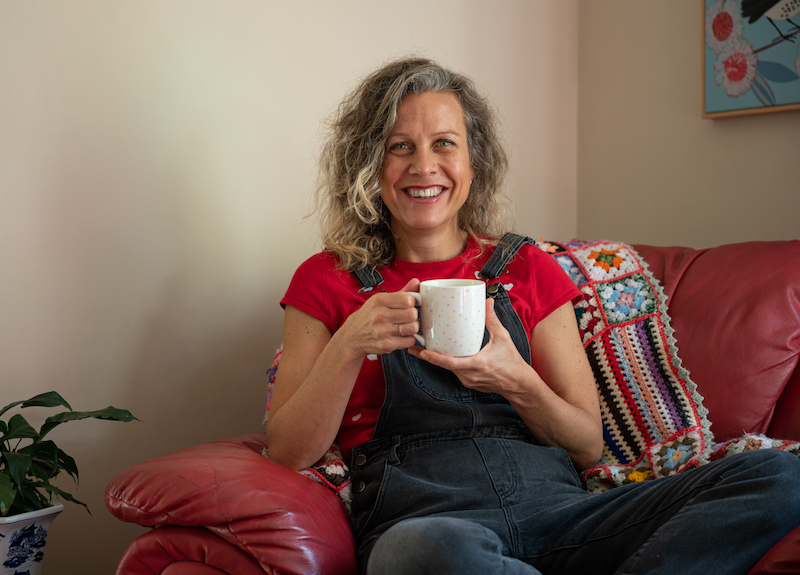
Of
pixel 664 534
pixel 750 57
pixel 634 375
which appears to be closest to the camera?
pixel 664 534

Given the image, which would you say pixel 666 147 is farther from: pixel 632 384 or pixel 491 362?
pixel 491 362

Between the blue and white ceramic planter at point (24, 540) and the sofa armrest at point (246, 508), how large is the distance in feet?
0.81

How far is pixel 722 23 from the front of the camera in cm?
184

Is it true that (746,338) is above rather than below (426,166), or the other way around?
below

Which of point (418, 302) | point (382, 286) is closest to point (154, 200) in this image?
point (382, 286)

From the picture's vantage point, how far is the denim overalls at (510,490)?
0.84 meters

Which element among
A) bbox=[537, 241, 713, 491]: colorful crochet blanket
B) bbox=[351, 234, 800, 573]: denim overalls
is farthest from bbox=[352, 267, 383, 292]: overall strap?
bbox=[537, 241, 713, 491]: colorful crochet blanket

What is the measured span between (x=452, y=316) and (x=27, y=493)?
0.90m

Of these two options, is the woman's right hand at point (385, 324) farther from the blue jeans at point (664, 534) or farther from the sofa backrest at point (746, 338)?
the sofa backrest at point (746, 338)

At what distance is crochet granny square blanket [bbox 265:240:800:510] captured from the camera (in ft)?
4.09

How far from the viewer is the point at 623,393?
1.39 m

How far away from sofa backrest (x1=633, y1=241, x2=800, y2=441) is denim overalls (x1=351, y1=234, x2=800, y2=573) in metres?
0.37

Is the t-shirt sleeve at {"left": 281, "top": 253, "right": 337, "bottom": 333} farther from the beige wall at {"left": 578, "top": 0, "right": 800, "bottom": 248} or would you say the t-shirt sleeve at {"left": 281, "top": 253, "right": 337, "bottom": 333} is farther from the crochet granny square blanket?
the beige wall at {"left": 578, "top": 0, "right": 800, "bottom": 248}

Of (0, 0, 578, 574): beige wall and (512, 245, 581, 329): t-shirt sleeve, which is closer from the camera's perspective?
(512, 245, 581, 329): t-shirt sleeve
